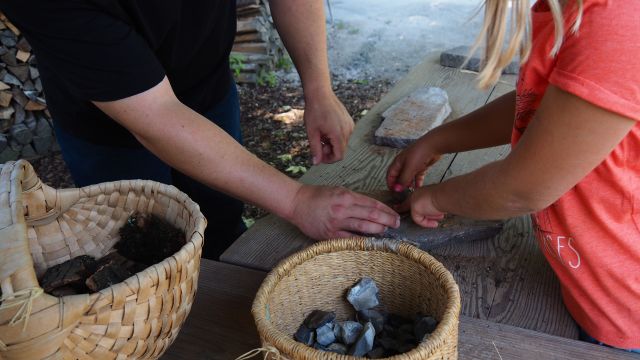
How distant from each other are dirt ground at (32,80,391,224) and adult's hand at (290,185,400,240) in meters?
2.23

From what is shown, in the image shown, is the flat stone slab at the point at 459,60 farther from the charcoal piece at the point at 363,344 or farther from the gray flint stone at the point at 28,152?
the gray flint stone at the point at 28,152

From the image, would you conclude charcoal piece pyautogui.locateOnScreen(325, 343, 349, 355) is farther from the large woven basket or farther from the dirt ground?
the dirt ground

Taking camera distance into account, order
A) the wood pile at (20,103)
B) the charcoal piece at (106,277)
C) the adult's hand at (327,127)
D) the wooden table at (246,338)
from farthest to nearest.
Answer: the wood pile at (20,103)
the adult's hand at (327,127)
the wooden table at (246,338)
the charcoal piece at (106,277)

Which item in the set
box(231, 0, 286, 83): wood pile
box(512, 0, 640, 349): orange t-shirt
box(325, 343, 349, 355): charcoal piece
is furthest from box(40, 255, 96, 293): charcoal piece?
box(231, 0, 286, 83): wood pile

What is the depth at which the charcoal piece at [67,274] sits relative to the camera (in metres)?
1.05

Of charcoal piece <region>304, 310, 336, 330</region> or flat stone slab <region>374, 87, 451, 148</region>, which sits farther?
flat stone slab <region>374, 87, 451, 148</region>

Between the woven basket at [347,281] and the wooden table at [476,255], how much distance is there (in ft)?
0.69

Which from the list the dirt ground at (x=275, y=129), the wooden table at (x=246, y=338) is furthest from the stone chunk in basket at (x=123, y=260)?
the dirt ground at (x=275, y=129)

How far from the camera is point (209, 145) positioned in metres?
1.38

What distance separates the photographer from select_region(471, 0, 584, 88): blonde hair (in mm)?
962

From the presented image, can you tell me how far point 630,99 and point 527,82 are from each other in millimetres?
268

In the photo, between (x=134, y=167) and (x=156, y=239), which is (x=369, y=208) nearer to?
(x=156, y=239)

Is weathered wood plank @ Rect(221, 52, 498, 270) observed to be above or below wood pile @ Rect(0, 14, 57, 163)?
above

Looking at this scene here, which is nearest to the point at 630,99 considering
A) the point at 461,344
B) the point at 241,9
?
the point at 461,344
